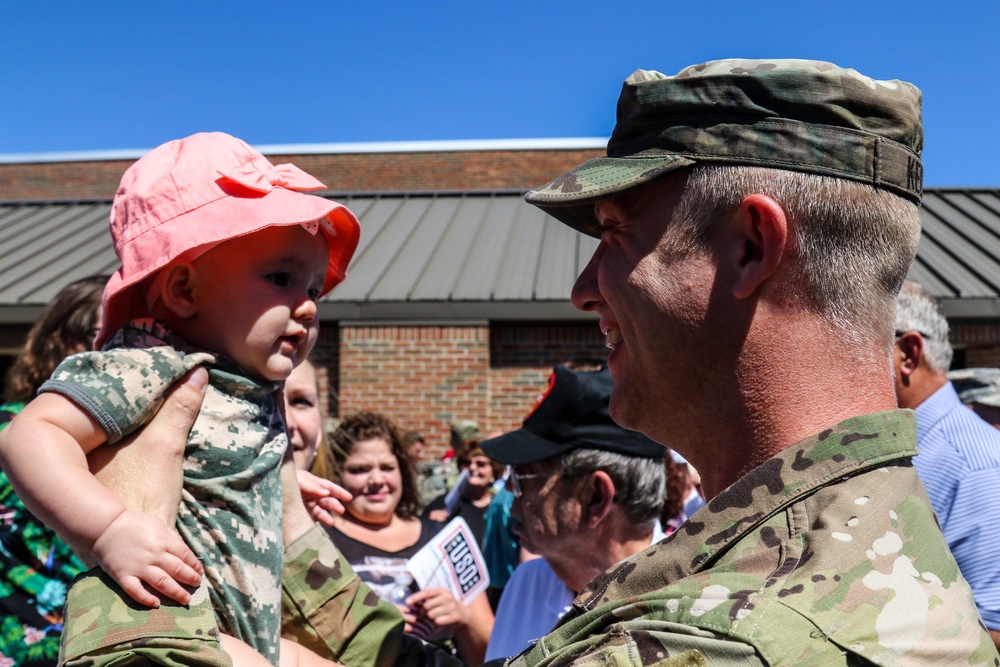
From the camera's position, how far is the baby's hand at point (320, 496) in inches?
93.7

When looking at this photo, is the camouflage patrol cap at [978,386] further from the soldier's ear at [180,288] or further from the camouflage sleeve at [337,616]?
the soldier's ear at [180,288]

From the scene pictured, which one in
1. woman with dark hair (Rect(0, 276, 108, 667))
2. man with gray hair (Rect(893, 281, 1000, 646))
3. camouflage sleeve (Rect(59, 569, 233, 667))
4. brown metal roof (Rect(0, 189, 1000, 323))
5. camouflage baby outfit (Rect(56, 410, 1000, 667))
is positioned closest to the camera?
camouflage baby outfit (Rect(56, 410, 1000, 667))

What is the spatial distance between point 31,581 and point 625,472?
197cm

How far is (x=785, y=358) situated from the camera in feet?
4.69

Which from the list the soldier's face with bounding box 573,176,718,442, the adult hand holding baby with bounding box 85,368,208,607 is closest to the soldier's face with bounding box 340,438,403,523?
the adult hand holding baby with bounding box 85,368,208,607

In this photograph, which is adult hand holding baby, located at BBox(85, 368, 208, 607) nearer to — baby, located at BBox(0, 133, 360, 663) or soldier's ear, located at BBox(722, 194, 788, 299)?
baby, located at BBox(0, 133, 360, 663)

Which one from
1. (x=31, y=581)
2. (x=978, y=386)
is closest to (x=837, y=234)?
(x=31, y=581)

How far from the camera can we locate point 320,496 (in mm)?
2393

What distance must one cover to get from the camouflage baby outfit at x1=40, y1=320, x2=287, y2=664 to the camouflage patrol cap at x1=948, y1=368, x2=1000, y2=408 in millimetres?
5001

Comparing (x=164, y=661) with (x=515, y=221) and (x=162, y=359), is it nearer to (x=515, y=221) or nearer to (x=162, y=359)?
(x=162, y=359)

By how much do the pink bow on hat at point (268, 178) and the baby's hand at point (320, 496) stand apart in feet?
2.61

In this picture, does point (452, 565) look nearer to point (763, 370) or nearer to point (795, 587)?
point (763, 370)

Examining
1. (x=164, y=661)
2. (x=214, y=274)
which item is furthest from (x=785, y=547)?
(x=214, y=274)

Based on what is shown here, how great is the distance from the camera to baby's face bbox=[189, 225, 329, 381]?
6.91 ft
